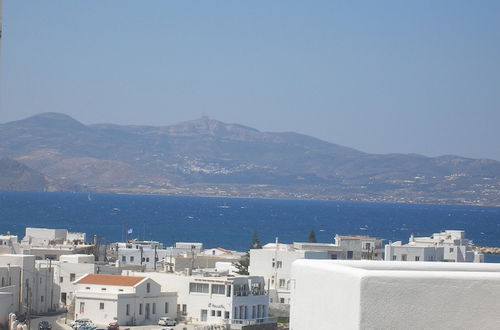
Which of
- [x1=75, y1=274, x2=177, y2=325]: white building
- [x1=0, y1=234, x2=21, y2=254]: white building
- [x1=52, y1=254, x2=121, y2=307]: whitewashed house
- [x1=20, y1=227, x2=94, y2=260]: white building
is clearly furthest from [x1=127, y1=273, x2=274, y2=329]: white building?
[x1=20, y1=227, x2=94, y2=260]: white building

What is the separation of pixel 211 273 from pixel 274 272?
3.24m

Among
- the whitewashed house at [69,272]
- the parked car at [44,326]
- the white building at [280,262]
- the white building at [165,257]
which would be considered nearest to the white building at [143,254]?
the white building at [165,257]

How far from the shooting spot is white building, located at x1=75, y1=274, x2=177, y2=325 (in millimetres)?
36656

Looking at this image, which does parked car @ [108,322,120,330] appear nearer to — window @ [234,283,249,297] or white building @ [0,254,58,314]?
white building @ [0,254,58,314]

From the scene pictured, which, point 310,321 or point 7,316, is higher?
point 310,321

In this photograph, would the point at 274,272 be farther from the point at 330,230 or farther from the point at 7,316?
the point at 330,230

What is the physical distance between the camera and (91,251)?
2008 inches

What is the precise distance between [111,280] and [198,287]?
10.1 ft

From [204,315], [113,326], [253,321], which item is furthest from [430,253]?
[113,326]

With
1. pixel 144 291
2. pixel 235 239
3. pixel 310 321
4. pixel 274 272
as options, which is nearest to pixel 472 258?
pixel 274 272

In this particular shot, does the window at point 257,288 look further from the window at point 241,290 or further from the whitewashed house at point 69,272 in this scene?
the whitewashed house at point 69,272

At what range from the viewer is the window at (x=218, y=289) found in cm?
3844

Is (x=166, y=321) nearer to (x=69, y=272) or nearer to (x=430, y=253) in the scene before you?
(x=69, y=272)

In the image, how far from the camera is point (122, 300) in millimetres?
36625
